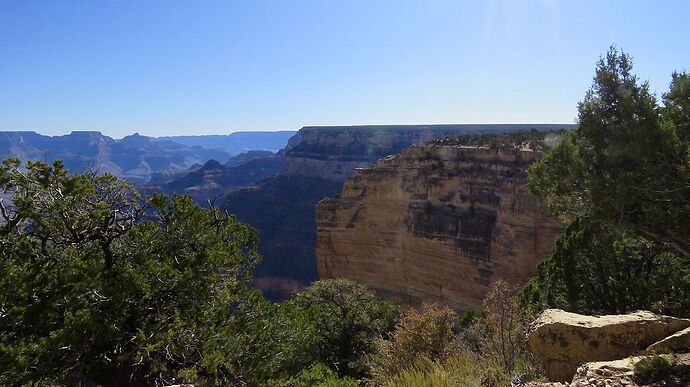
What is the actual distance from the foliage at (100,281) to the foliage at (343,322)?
8013 millimetres

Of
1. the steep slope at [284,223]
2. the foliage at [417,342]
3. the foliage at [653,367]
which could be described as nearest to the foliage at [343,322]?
the foliage at [417,342]

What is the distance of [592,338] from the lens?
24.1 feet

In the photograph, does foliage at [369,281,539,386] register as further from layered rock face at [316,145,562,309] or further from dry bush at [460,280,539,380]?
layered rock face at [316,145,562,309]

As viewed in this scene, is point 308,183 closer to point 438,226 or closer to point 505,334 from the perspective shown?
point 438,226

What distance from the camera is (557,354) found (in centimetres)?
749

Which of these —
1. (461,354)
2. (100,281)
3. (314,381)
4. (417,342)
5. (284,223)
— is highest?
(100,281)

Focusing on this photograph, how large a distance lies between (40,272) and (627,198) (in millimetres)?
9751

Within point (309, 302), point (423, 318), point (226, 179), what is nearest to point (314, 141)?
point (226, 179)

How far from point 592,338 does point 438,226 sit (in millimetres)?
24725

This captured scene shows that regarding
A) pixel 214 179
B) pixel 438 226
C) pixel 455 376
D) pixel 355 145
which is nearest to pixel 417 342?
pixel 455 376

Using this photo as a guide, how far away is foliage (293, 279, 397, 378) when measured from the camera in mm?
17516

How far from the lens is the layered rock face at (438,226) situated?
1112 inches

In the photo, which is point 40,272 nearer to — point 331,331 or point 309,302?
point 331,331

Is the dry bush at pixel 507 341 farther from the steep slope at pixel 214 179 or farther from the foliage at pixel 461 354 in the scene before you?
the steep slope at pixel 214 179
